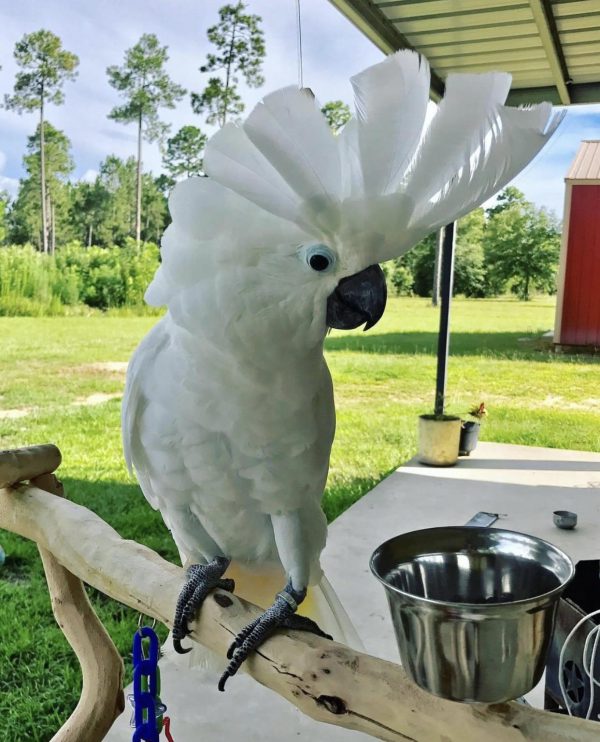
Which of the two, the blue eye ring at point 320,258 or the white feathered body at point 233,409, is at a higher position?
the blue eye ring at point 320,258

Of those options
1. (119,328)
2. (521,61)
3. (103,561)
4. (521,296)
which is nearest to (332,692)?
(103,561)

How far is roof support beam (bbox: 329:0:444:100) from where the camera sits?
115 inches

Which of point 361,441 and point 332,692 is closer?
point 332,692

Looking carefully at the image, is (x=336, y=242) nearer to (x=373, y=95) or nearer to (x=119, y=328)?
(x=373, y=95)

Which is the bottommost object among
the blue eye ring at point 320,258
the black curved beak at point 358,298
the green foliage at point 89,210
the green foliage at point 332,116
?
the black curved beak at point 358,298

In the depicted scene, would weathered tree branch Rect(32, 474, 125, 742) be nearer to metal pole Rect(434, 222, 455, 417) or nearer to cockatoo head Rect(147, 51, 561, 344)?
cockatoo head Rect(147, 51, 561, 344)

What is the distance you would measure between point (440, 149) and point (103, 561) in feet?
2.96

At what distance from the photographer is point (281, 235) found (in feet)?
3.11

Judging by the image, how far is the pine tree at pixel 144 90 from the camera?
5.21 m

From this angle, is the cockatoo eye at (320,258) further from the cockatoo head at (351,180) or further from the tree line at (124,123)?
the tree line at (124,123)

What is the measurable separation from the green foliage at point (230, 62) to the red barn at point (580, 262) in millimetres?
4089

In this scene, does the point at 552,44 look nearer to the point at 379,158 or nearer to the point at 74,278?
the point at 379,158

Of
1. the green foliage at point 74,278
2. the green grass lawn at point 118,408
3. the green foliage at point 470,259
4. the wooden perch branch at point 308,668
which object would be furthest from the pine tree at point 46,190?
the green foliage at point 470,259

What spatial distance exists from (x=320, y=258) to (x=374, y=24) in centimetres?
267
